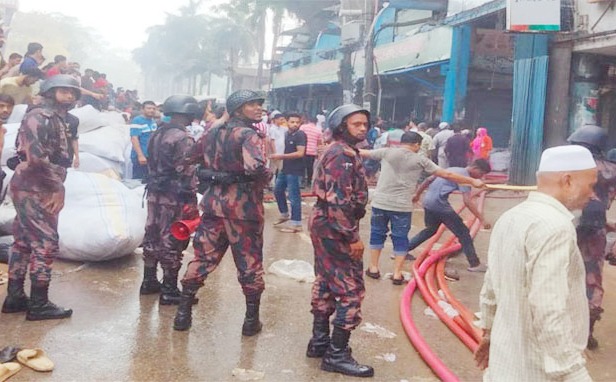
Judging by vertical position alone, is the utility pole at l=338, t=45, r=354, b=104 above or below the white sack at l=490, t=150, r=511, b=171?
above

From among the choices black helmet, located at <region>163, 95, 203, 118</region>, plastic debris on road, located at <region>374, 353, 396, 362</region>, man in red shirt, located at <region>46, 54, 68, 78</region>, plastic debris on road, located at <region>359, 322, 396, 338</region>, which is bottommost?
plastic debris on road, located at <region>374, 353, 396, 362</region>

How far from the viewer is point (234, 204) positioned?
147 inches

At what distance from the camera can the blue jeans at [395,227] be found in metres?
5.29

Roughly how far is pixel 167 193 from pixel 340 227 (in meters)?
1.73

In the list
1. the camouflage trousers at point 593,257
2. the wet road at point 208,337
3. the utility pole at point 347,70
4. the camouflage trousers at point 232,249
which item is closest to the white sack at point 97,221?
the wet road at point 208,337

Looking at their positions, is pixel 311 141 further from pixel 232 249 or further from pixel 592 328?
pixel 592 328

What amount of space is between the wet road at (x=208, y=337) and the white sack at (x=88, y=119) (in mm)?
3073

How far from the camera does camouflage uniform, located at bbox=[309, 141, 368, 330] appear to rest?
3400 mm

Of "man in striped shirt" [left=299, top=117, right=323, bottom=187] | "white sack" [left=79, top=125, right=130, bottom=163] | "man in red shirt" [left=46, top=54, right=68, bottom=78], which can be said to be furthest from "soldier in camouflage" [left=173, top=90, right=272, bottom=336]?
"man in red shirt" [left=46, top=54, right=68, bottom=78]

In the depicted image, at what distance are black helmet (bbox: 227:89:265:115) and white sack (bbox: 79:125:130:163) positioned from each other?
4186 mm

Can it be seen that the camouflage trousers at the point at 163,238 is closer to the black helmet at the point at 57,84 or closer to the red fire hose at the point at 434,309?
the black helmet at the point at 57,84

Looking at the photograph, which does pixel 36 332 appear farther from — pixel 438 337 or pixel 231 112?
pixel 438 337

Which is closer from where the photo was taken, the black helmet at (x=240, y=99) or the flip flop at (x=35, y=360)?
the flip flop at (x=35, y=360)

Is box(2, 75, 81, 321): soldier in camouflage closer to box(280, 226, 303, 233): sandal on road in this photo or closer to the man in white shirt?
box(280, 226, 303, 233): sandal on road
